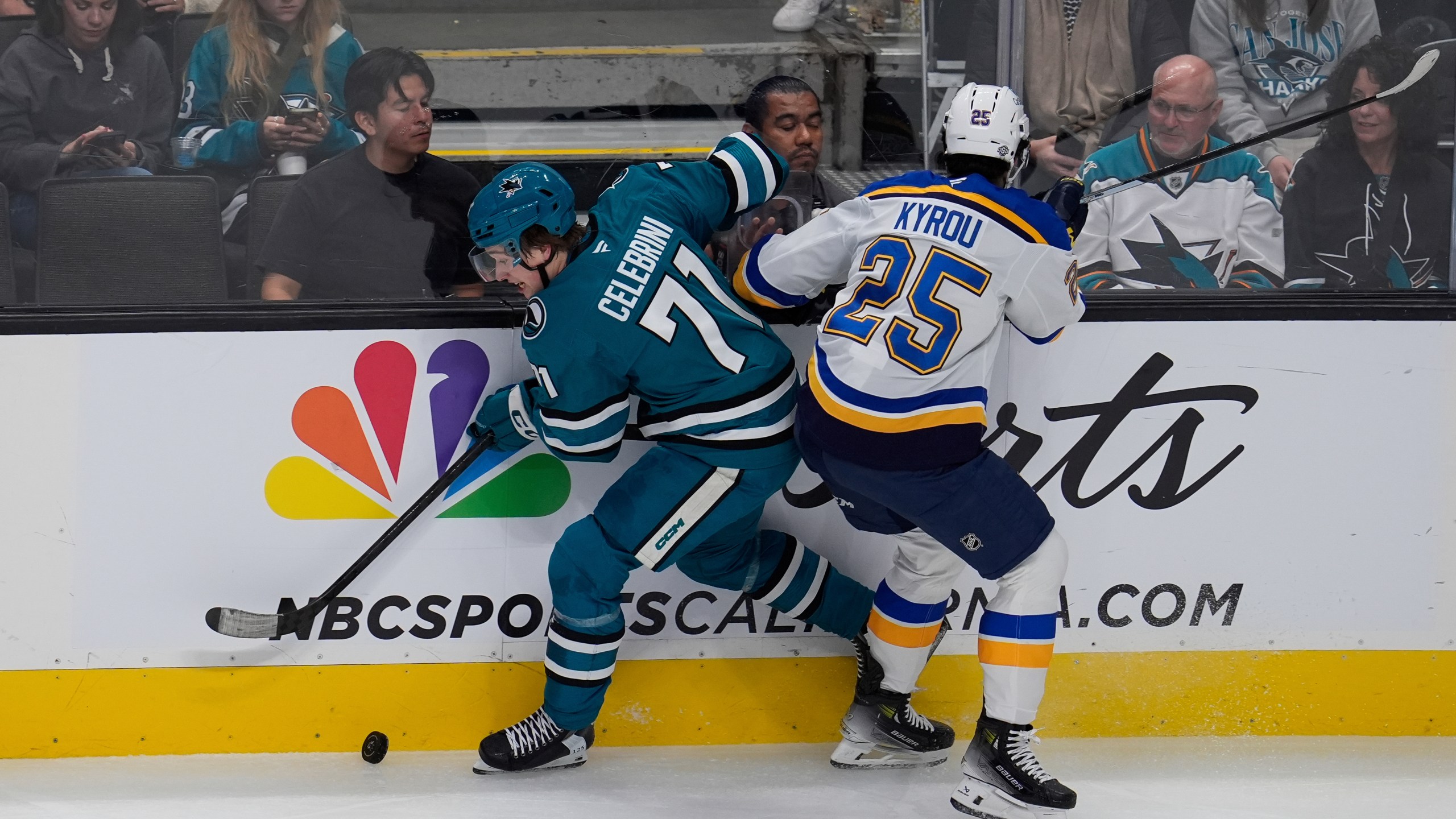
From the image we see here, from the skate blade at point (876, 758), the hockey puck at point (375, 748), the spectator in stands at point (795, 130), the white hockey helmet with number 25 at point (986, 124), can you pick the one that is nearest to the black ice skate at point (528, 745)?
the hockey puck at point (375, 748)

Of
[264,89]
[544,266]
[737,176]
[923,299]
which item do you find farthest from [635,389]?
[264,89]

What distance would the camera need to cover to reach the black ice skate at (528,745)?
7.86 ft

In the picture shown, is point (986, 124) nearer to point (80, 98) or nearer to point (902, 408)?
point (902, 408)

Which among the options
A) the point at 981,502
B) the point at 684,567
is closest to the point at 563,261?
the point at 684,567

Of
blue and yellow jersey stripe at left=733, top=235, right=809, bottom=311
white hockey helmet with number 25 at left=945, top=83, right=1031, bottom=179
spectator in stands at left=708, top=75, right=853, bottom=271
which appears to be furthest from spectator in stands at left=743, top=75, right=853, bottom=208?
white hockey helmet with number 25 at left=945, top=83, right=1031, bottom=179

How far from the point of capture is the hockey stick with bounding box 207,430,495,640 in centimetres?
234

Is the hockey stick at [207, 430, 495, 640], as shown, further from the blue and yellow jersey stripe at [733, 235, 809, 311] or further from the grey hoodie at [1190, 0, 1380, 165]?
the grey hoodie at [1190, 0, 1380, 165]

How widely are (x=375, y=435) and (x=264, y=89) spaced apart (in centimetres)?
66

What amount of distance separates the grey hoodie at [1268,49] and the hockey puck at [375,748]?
2.02 m

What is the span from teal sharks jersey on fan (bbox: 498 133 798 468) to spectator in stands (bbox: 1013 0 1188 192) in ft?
1.72

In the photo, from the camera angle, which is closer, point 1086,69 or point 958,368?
point 958,368

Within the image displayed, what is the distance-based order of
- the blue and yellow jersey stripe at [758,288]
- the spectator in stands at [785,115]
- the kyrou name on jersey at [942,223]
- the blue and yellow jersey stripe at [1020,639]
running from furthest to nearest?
1. the spectator in stands at [785,115]
2. the blue and yellow jersey stripe at [758,288]
3. the blue and yellow jersey stripe at [1020,639]
4. the kyrou name on jersey at [942,223]

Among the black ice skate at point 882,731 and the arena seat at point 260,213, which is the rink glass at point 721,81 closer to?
the arena seat at point 260,213

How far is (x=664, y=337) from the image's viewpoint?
2158 mm
